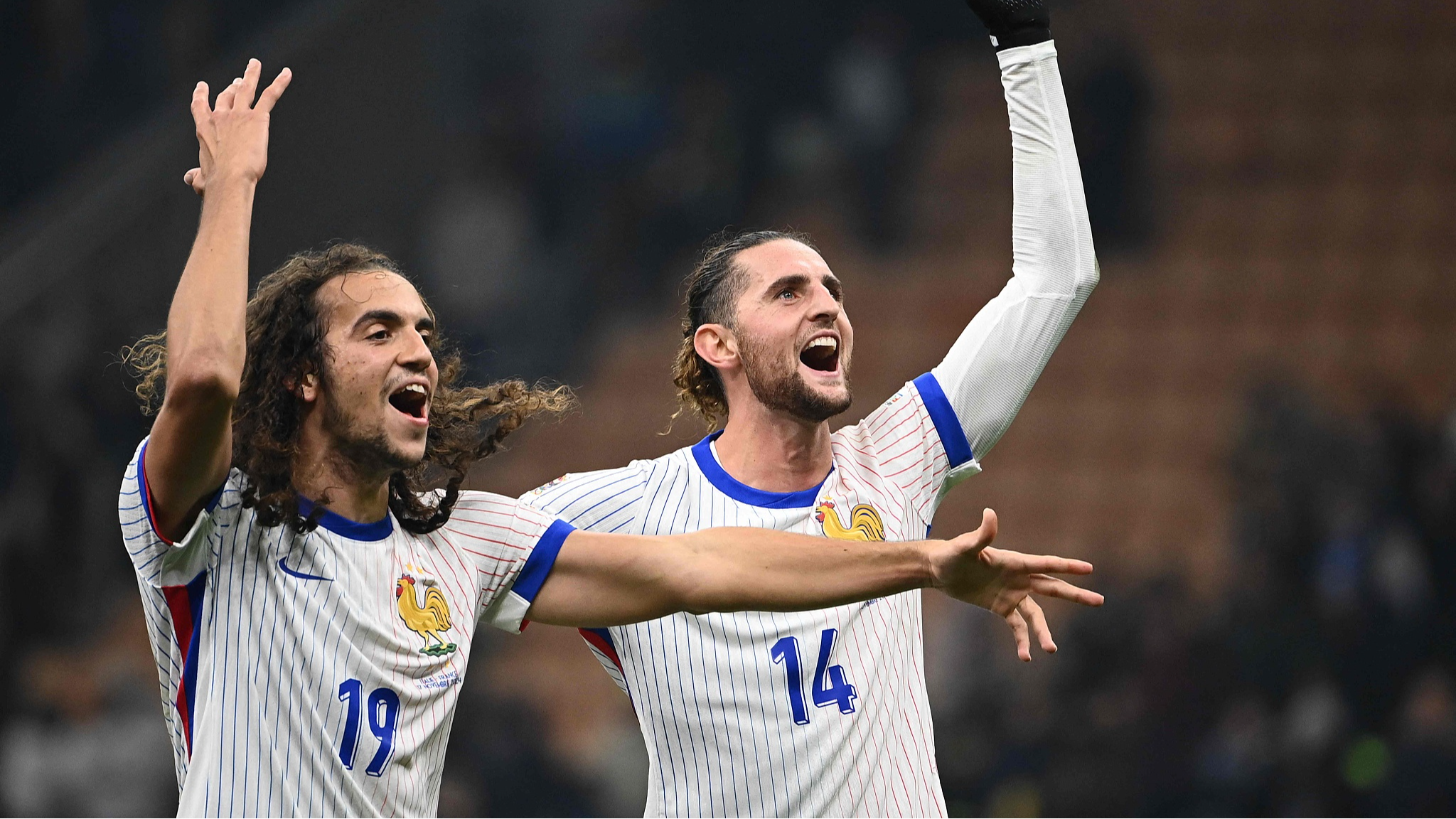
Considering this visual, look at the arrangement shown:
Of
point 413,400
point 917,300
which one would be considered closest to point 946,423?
point 413,400

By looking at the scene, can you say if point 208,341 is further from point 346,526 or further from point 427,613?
point 427,613

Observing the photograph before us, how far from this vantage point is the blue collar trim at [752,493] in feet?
11.5

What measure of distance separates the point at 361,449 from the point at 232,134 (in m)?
0.65

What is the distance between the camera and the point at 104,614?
8.82m

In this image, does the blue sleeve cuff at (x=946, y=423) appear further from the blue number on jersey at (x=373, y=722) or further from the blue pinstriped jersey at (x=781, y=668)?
the blue number on jersey at (x=373, y=722)

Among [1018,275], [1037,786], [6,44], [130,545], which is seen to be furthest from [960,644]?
[6,44]

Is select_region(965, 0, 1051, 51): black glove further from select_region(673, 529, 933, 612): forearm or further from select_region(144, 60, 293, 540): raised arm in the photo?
select_region(144, 60, 293, 540): raised arm

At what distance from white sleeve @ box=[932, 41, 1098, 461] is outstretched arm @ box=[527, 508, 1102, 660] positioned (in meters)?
0.83

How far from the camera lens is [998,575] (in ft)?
9.07

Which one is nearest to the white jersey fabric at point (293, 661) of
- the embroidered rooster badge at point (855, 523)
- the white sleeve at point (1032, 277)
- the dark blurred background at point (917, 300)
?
the embroidered rooster badge at point (855, 523)

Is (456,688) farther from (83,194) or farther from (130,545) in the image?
(83,194)

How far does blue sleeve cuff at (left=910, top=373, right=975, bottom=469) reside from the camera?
3633mm

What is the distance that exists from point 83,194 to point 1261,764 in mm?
7832

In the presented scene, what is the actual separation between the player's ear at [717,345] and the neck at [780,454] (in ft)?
0.65
